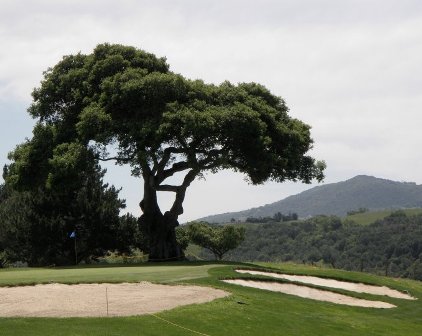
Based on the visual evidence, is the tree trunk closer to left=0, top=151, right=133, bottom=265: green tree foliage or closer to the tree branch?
the tree branch

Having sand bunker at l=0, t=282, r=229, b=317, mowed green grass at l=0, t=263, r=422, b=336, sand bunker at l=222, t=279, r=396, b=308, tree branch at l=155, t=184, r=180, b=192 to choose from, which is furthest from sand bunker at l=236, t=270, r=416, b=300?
tree branch at l=155, t=184, r=180, b=192

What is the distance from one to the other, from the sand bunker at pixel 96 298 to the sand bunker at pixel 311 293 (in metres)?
5.18

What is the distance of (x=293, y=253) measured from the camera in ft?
632

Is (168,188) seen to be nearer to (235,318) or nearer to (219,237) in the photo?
(219,237)

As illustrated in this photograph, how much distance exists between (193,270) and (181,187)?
16.1 metres

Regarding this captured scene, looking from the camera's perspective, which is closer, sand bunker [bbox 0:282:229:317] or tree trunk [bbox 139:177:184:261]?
sand bunker [bbox 0:282:229:317]

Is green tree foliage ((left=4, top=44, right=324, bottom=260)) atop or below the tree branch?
atop

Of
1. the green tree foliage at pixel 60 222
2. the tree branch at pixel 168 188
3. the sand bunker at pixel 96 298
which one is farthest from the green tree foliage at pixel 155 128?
the sand bunker at pixel 96 298

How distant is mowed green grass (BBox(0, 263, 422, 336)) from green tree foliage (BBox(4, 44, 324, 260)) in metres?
12.0

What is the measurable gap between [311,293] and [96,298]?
13628mm

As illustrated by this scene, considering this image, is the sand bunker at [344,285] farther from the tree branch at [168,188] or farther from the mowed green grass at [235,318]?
the tree branch at [168,188]

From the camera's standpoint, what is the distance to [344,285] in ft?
125

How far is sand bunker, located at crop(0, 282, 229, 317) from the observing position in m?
21.8

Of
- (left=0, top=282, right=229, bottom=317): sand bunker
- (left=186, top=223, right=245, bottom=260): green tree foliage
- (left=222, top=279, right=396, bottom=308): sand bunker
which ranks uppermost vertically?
(left=186, top=223, right=245, bottom=260): green tree foliage
